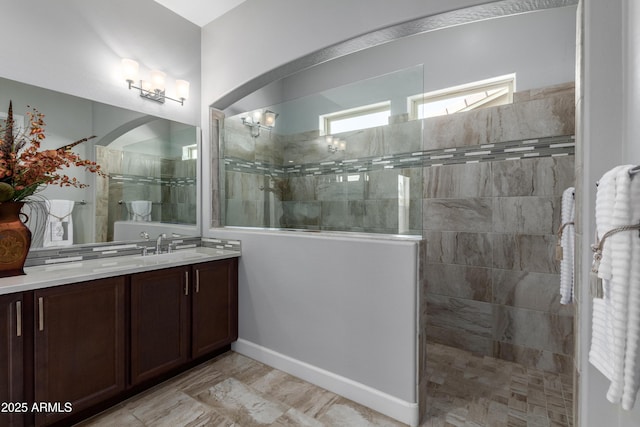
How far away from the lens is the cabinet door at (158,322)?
2006 mm

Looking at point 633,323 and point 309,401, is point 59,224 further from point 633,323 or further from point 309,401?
point 633,323

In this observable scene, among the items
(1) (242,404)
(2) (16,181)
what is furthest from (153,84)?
(1) (242,404)

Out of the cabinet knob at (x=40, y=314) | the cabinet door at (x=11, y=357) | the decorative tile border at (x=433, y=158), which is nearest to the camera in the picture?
the cabinet door at (x=11, y=357)

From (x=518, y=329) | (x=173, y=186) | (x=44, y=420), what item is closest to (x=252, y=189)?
(x=173, y=186)

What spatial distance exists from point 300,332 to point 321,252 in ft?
2.10

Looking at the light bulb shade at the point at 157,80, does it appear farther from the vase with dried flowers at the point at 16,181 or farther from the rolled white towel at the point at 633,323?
the rolled white towel at the point at 633,323

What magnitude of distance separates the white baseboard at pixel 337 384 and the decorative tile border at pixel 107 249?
2.86 feet

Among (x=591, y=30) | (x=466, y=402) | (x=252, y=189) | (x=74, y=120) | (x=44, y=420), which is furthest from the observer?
(x=252, y=189)

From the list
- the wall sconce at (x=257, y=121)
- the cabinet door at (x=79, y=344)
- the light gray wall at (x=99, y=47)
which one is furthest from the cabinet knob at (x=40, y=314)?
the wall sconce at (x=257, y=121)

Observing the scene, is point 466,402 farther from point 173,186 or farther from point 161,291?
point 173,186

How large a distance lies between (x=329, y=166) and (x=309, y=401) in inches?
70.4

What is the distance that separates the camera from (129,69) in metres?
2.47

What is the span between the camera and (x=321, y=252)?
2.23 m

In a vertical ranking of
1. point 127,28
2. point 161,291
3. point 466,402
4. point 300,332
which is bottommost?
point 466,402
